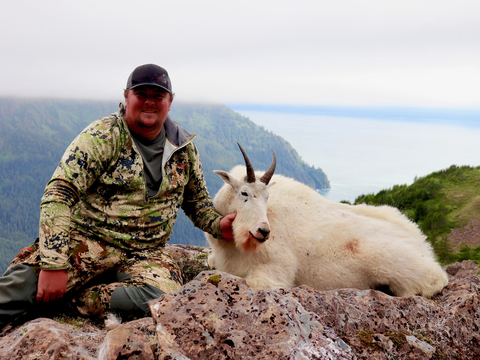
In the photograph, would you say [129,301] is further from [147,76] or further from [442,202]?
[442,202]

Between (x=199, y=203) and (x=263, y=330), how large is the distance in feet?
9.89

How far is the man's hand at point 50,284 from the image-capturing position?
3879 millimetres

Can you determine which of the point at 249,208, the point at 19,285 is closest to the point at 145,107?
the point at 249,208

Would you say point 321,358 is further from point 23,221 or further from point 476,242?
point 23,221

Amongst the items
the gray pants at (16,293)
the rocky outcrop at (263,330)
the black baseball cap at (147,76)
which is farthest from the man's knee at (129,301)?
the black baseball cap at (147,76)

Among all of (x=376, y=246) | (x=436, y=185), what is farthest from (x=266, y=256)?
(x=436, y=185)

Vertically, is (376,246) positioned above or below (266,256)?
above

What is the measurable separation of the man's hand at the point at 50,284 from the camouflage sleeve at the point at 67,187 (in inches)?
3.8

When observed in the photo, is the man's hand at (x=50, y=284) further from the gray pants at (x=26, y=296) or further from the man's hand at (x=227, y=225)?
the man's hand at (x=227, y=225)

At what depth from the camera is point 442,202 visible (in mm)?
9211

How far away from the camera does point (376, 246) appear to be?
549 centimetres

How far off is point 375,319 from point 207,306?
189 cm

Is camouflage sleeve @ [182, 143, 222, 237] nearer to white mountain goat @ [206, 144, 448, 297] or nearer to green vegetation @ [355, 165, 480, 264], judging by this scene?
white mountain goat @ [206, 144, 448, 297]

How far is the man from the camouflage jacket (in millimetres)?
12
